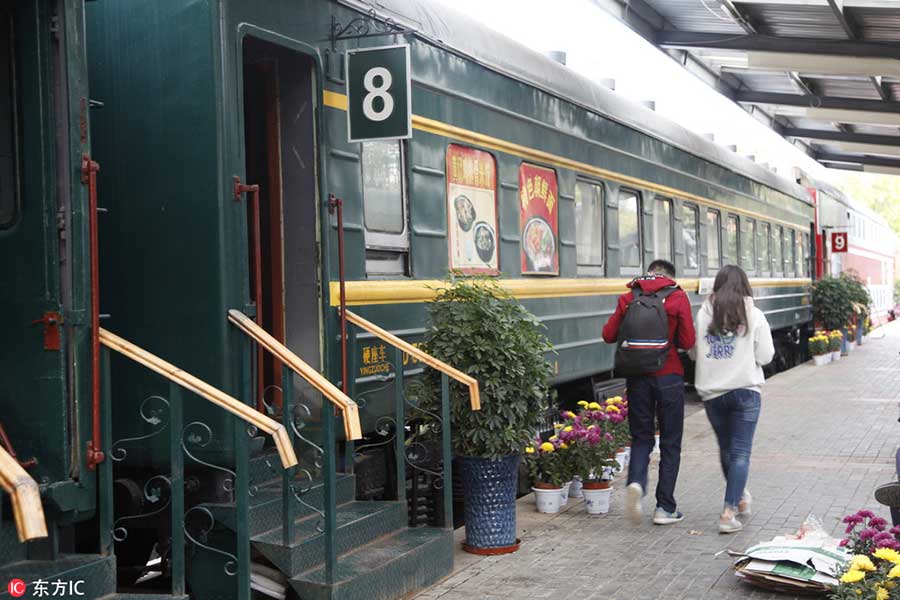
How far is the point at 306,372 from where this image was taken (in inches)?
190

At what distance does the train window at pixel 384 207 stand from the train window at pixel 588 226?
3.21m

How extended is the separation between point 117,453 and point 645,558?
9.57ft

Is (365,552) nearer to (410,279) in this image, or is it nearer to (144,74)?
(410,279)

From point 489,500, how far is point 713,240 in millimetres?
8981

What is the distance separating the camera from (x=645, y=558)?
6172 millimetres

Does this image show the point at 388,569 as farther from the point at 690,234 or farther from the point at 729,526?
the point at 690,234

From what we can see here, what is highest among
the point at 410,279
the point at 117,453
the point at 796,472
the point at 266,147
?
the point at 266,147

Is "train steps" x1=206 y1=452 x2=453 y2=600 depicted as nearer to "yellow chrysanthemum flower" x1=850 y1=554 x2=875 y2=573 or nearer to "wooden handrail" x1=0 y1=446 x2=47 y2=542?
"wooden handrail" x1=0 y1=446 x2=47 y2=542

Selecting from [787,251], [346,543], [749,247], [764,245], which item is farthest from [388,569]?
[787,251]

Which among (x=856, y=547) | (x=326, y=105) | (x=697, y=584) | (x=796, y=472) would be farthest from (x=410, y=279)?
(x=796, y=472)

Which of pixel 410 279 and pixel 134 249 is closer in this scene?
pixel 134 249

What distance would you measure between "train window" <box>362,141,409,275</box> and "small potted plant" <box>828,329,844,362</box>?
15053mm

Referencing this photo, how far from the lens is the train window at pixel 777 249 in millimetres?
18939

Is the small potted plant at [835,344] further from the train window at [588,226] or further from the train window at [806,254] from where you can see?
the train window at [588,226]
